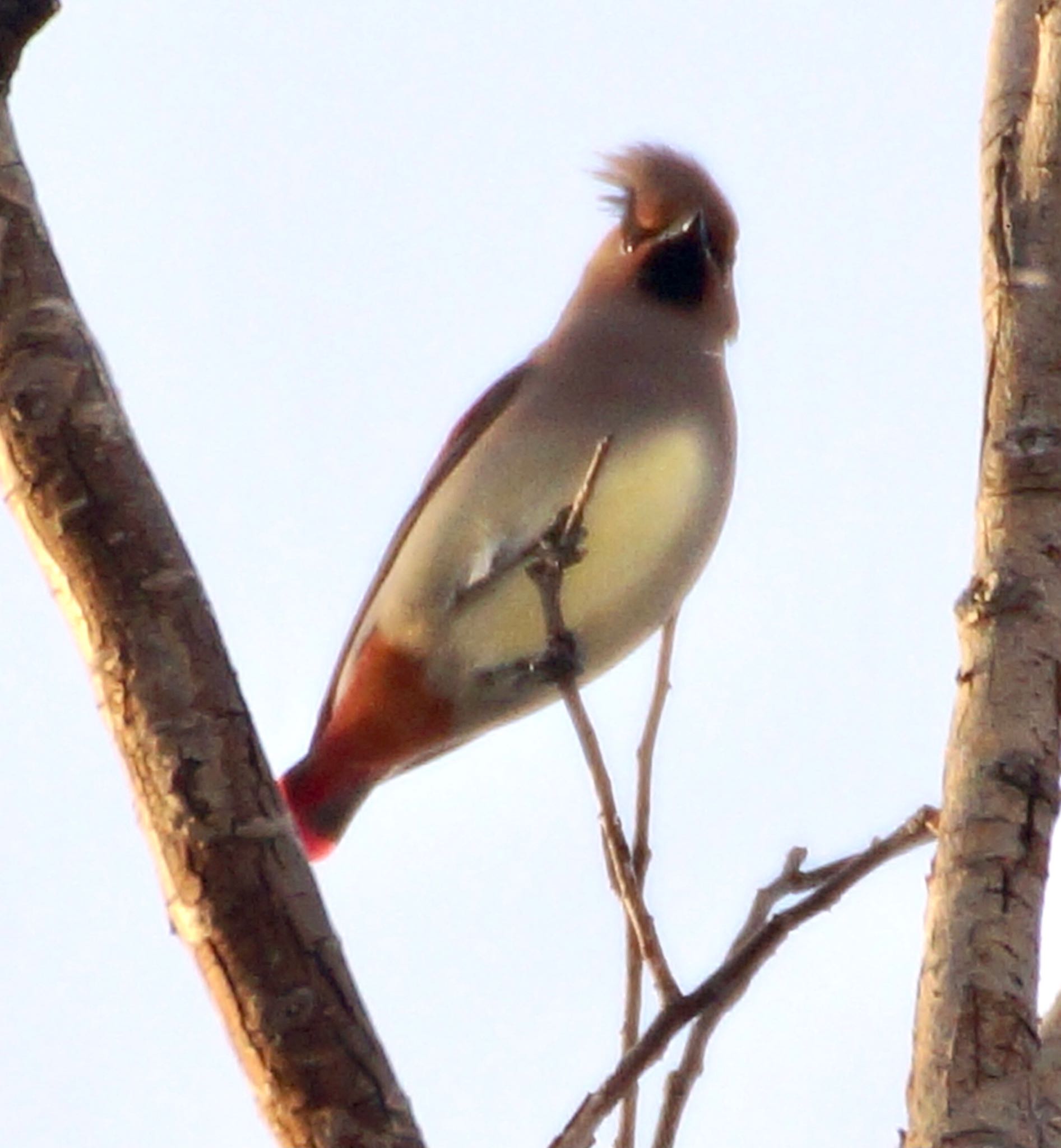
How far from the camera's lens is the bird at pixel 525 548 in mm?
3359

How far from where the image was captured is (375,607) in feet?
11.8

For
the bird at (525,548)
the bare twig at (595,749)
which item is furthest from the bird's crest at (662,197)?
the bare twig at (595,749)

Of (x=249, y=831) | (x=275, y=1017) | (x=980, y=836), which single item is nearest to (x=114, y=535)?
(x=249, y=831)

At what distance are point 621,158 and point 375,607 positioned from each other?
47.3 inches

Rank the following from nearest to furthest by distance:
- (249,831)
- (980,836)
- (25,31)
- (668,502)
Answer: (980,836) < (249,831) < (25,31) < (668,502)

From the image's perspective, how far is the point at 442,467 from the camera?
3.74 m

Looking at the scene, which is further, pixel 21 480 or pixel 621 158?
pixel 621 158

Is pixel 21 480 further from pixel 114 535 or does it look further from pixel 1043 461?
pixel 1043 461

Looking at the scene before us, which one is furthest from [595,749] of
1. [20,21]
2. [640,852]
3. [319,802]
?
[319,802]

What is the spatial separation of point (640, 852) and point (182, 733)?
0.47 metres

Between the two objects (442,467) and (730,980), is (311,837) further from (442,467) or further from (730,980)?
(730,980)

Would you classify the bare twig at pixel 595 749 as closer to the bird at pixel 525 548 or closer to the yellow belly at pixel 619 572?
the bird at pixel 525 548

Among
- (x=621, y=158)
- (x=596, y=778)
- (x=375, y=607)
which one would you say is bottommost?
(x=596, y=778)

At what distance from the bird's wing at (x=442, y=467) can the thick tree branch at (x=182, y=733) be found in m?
1.67
